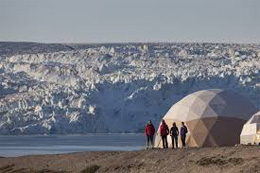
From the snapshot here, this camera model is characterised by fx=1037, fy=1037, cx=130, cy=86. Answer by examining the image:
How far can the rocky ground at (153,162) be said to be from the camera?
2842 cm

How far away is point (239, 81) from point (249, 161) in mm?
78635

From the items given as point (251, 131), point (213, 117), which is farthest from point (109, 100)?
point (251, 131)

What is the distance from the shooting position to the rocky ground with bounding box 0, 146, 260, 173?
93.2 ft

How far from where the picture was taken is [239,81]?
10594 cm

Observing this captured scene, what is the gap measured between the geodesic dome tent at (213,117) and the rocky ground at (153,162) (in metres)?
5.75

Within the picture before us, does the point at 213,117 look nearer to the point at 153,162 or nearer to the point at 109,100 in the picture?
the point at 153,162

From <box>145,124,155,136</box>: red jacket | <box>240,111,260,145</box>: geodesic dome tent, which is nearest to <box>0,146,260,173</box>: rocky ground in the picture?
<box>145,124,155,136</box>: red jacket

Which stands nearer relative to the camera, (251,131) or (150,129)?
(150,129)

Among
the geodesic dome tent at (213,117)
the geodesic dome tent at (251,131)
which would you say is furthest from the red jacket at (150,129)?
the geodesic dome tent at (213,117)

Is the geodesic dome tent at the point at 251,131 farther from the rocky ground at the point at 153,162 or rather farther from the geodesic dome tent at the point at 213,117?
the rocky ground at the point at 153,162

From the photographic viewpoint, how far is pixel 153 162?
31.6 m

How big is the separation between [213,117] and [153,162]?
31.9 feet

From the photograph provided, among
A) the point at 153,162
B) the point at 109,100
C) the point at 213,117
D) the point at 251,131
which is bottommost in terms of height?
the point at 153,162

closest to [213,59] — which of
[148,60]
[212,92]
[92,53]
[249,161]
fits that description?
[148,60]
